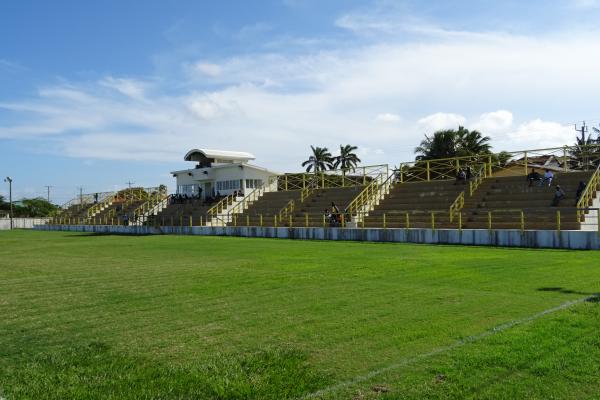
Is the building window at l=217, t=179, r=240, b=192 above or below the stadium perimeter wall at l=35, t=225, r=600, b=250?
above

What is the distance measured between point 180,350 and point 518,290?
234 inches

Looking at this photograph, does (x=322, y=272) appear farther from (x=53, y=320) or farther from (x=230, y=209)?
(x=230, y=209)

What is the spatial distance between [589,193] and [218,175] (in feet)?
112

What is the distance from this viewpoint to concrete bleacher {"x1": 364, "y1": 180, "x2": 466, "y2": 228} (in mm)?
26984

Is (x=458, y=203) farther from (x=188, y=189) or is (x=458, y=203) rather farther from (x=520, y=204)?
(x=188, y=189)

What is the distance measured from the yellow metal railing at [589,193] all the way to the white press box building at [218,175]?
2812 cm

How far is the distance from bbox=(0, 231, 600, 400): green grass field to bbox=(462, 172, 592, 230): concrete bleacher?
11.0 metres

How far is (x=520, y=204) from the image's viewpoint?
25906mm

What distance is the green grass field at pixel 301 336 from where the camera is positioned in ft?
15.1

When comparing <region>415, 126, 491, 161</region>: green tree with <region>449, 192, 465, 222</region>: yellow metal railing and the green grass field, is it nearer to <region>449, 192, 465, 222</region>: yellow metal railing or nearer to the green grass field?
<region>449, 192, 465, 222</region>: yellow metal railing

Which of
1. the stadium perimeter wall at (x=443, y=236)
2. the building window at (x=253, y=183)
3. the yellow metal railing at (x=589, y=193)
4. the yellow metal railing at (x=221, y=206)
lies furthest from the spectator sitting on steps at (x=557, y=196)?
the building window at (x=253, y=183)

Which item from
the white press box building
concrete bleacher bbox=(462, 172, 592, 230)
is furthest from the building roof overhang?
concrete bleacher bbox=(462, 172, 592, 230)

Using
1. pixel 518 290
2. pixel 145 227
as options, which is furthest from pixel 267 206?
pixel 518 290

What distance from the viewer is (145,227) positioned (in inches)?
1673
